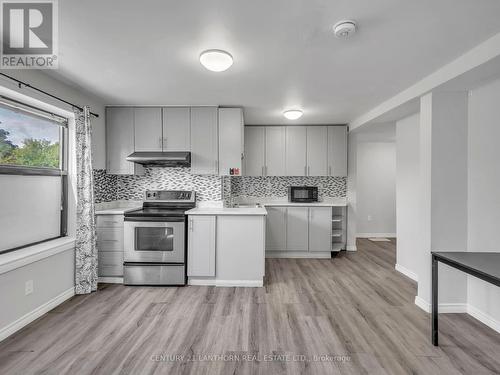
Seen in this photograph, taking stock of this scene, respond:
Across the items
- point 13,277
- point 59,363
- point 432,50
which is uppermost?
point 432,50

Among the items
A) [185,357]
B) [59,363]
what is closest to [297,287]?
[185,357]

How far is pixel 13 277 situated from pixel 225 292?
2.05 meters

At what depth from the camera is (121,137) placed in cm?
368

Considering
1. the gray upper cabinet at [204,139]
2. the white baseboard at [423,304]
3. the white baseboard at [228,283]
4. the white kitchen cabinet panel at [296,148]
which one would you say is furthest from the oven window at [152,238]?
the white baseboard at [423,304]

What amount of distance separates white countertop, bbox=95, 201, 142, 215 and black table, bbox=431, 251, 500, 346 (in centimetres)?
346

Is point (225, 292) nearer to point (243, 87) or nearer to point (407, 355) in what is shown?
point (407, 355)

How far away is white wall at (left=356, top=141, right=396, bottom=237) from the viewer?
6141 millimetres

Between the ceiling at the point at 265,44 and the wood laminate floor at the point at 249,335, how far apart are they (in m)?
2.43

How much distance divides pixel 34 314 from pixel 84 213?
1106 mm

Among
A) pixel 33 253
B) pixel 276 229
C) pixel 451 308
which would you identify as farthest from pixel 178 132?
pixel 451 308

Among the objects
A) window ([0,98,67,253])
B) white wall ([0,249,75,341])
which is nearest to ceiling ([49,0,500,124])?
window ([0,98,67,253])

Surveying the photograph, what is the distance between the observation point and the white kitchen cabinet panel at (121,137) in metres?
3.67

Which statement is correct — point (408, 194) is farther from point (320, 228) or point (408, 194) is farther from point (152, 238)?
point (152, 238)

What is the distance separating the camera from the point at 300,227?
14.7ft
